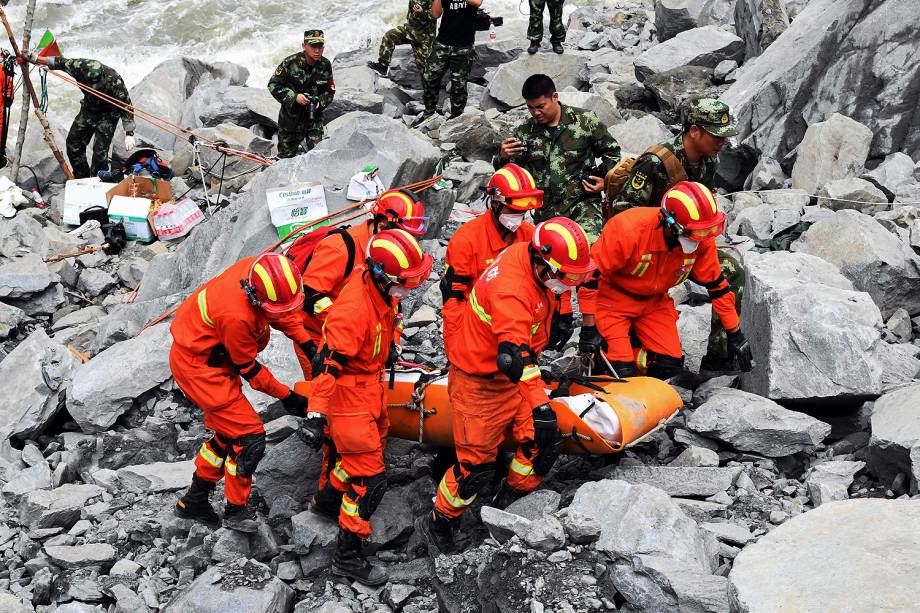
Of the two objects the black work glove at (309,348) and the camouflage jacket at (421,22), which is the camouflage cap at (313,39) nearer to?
the camouflage jacket at (421,22)

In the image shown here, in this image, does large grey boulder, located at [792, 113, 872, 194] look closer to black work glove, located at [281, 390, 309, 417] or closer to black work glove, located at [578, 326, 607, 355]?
black work glove, located at [578, 326, 607, 355]

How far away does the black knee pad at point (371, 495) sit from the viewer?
478 centimetres

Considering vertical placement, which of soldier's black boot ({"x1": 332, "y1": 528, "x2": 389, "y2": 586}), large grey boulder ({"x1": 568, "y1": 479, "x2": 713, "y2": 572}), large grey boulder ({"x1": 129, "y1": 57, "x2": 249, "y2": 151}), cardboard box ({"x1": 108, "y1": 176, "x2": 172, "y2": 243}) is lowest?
large grey boulder ({"x1": 129, "y1": 57, "x2": 249, "y2": 151})

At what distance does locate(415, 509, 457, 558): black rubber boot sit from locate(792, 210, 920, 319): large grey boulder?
144 inches

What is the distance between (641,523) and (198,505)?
2589mm

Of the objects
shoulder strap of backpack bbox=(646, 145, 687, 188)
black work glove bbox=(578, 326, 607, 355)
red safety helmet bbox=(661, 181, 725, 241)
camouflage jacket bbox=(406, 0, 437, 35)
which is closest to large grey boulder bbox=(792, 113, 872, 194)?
shoulder strap of backpack bbox=(646, 145, 687, 188)

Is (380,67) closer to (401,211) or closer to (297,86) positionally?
(297,86)

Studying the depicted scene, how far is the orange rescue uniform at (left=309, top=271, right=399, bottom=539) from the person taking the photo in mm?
4617

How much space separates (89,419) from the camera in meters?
6.65

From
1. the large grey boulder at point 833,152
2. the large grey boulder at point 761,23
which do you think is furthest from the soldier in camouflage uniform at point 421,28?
the large grey boulder at point 833,152

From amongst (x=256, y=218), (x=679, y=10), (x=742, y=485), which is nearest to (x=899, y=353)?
(x=742, y=485)

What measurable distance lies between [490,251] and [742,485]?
2003 mm

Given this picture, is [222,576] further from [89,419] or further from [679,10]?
[679,10]

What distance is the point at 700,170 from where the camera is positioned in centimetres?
575
